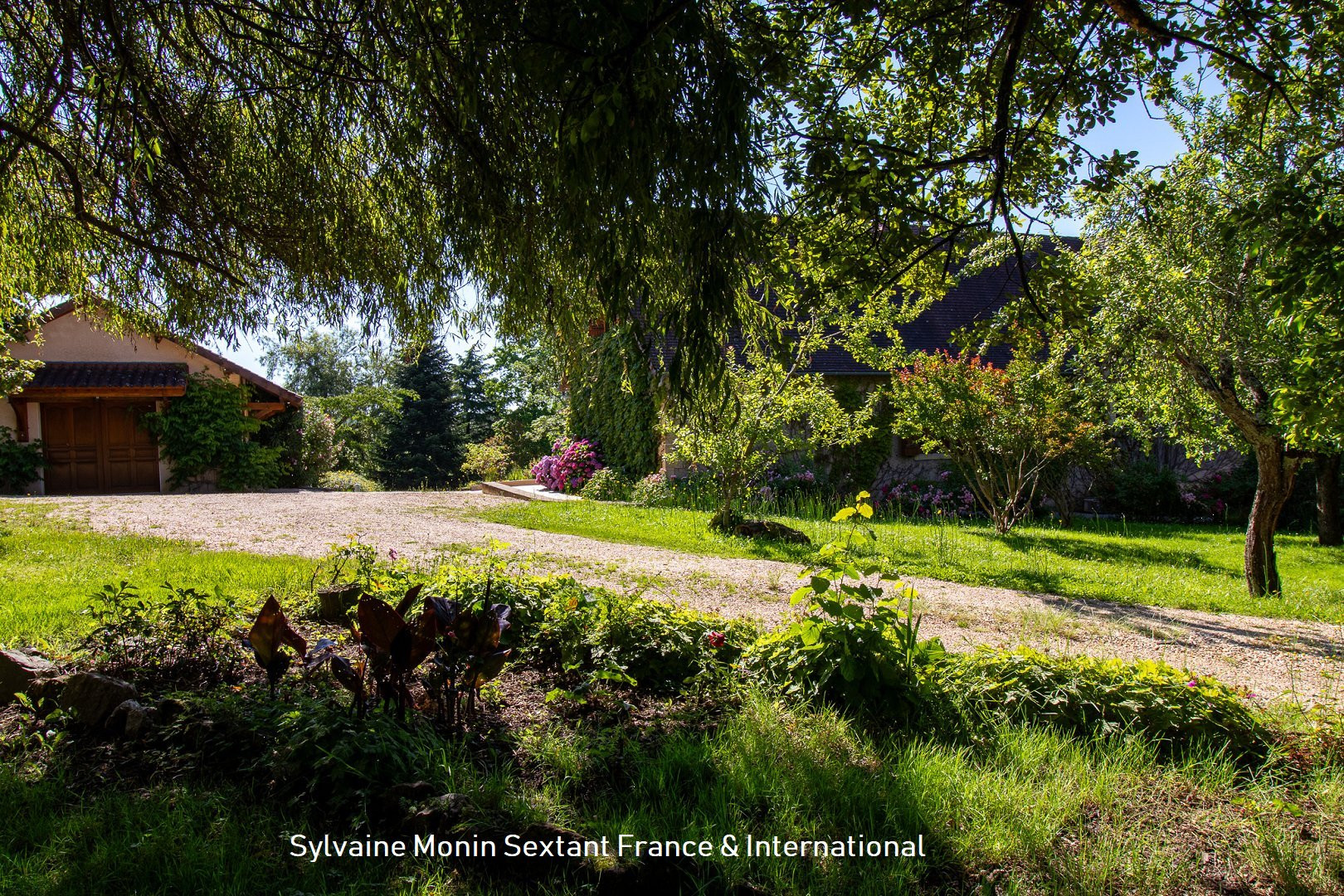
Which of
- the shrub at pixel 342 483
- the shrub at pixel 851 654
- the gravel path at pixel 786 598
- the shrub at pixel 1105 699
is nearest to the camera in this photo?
the shrub at pixel 1105 699

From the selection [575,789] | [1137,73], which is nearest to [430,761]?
[575,789]

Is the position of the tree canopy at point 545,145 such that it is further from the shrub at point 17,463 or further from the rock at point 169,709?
the shrub at point 17,463

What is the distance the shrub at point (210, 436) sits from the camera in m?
16.7

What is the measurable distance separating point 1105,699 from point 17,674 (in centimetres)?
470

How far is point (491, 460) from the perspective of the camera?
24531mm

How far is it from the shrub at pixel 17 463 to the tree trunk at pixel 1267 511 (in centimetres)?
2039

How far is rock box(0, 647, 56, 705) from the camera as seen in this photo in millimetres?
3318

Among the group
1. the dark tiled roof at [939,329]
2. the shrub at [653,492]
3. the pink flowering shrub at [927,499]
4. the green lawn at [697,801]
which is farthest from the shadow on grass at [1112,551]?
the green lawn at [697,801]

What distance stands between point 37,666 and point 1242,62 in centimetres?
593

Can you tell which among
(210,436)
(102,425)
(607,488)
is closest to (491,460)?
(210,436)

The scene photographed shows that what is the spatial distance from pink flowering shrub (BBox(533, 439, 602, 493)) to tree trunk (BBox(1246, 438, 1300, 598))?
11.0 meters

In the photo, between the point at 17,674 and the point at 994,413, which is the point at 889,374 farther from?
the point at 17,674

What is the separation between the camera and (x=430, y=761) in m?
2.62

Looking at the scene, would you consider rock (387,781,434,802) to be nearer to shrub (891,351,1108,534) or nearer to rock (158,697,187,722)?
rock (158,697,187,722)
